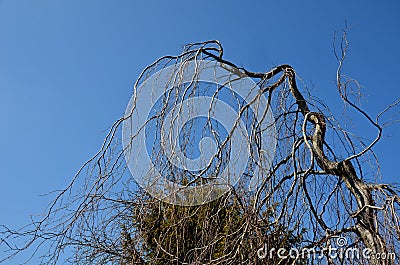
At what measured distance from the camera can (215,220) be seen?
2.12m

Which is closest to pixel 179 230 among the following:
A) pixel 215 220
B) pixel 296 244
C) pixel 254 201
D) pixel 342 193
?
pixel 215 220

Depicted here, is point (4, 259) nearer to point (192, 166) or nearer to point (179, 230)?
point (179, 230)

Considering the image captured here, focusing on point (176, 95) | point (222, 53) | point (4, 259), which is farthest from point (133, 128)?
point (4, 259)

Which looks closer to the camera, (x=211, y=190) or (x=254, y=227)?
(x=254, y=227)

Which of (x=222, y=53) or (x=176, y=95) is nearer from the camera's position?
(x=176, y=95)

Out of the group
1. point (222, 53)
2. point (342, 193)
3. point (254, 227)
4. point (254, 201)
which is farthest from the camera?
point (222, 53)

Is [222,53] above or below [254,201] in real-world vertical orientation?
above

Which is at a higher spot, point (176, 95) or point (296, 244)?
point (176, 95)

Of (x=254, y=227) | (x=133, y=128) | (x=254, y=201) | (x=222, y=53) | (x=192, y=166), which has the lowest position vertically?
(x=254, y=227)

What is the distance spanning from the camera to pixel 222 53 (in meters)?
2.44

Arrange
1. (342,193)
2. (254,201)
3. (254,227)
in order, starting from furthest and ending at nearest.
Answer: (342,193), (254,201), (254,227)

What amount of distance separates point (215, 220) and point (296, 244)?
379 millimetres

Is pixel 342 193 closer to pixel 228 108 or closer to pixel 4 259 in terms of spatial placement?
pixel 228 108

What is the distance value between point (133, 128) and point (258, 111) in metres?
0.54
